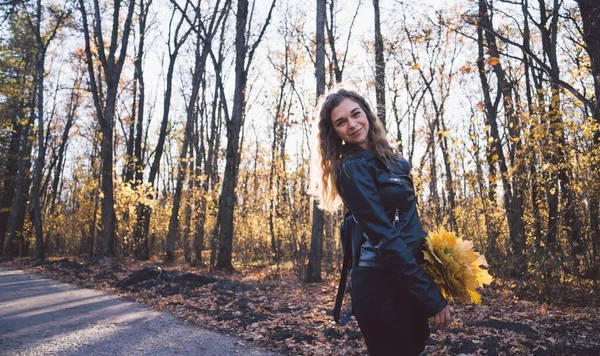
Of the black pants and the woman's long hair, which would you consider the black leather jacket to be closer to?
the black pants

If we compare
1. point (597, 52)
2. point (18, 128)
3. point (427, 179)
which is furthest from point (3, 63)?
point (597, 52)

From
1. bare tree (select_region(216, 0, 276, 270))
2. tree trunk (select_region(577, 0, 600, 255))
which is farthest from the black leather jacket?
bare tree (select_region(216, 0, 276, 270))

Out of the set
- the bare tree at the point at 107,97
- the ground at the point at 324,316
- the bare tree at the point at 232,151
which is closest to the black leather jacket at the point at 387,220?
the ground at the point at 324,316

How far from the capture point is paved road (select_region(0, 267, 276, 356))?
4.52 m

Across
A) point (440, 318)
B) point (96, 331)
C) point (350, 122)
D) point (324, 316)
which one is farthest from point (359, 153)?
point (324, 316)

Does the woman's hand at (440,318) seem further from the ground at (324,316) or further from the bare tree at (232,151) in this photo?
the bare tree at (232,151)

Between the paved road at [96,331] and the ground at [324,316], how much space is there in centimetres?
50

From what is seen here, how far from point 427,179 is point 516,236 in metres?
3.58

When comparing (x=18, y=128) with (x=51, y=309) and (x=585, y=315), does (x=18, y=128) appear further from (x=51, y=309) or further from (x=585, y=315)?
(x=585, y=315)

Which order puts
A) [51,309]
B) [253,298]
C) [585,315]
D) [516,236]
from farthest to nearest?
[516,236], [253,298], [51,309], [585,315]

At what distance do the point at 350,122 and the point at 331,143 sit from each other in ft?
0.59

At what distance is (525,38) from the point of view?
33.0 feet

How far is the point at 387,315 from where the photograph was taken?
67.4 inches

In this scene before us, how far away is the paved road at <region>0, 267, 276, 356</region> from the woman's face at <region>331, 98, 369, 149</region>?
345 cm
